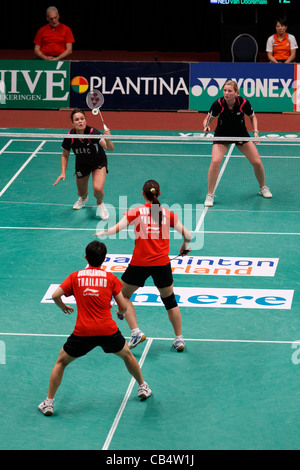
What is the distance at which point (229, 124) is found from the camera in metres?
14.6

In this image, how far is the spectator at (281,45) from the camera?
20.3 m

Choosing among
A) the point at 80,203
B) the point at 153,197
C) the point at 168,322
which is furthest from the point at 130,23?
the point at 153,197

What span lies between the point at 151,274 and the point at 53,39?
1239 cm

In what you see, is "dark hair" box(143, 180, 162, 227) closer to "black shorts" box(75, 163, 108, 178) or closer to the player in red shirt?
the player in red shirt

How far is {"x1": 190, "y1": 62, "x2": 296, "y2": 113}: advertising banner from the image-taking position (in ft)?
63.6

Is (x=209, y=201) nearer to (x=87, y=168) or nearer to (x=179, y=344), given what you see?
(x=87, y=168)

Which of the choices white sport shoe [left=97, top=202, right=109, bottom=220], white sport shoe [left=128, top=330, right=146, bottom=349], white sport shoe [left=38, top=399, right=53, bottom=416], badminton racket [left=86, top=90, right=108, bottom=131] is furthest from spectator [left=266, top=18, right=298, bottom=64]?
white sport shoe [left=38, top=399, right=53, bottom=416]

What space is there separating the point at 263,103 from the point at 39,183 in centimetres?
612

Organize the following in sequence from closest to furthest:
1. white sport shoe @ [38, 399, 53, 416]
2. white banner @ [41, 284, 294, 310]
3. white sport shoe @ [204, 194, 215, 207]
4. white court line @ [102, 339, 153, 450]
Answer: white court line @ [102, 339, 153, 450], white sport shoe @ [38, 399, 53, 416], white banner @ [41, 284, 294, 310], white sport shoe @ [204, 194, 215, 207]

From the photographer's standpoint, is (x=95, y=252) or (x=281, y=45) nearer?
(x=95, y=252)

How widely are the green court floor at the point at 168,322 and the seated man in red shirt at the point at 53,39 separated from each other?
4.23m

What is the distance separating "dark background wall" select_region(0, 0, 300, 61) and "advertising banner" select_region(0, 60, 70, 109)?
20.0ft

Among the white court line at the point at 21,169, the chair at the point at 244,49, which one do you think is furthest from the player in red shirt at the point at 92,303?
the chair at the point at 244,49

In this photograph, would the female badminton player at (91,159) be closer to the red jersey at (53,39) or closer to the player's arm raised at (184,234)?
the player's arm raised at (184,234)
